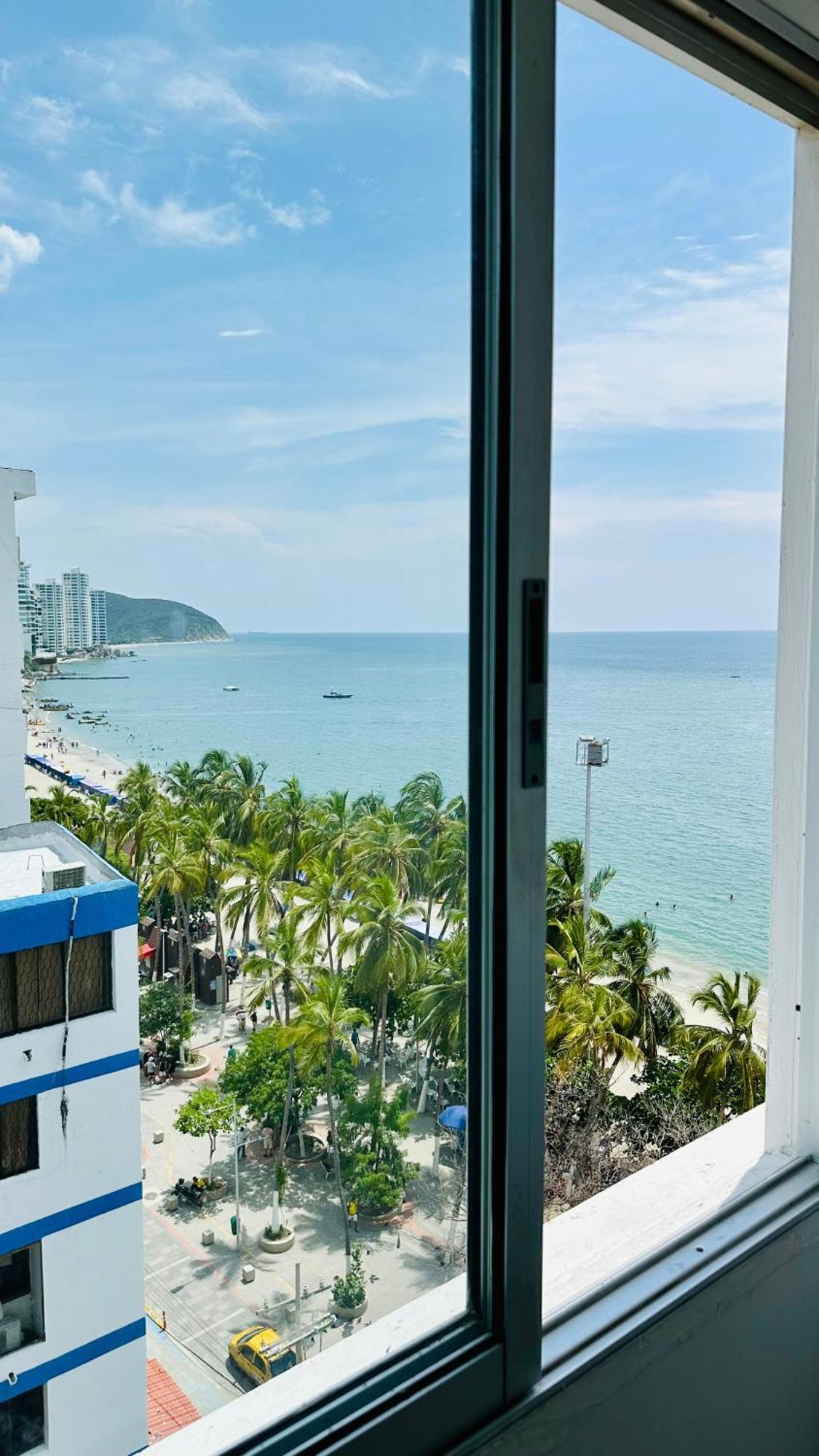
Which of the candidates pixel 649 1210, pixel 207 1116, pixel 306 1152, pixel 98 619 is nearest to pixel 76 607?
pixel 98 619

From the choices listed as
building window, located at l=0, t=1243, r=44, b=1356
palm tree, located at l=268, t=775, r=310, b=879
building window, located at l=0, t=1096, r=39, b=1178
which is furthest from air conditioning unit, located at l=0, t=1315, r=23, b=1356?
palm tree, located at l=268, t=775, r=310, b=879

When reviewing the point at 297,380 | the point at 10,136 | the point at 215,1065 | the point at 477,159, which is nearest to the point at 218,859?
the point at 215,1065

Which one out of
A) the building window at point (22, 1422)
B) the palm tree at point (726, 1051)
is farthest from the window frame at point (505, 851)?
the palm tree at point (726, 1051)

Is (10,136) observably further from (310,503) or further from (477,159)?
(477,159)

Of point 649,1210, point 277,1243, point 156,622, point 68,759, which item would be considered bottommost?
point 649,1210

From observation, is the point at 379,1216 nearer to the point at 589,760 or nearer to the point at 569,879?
the point at 569,879

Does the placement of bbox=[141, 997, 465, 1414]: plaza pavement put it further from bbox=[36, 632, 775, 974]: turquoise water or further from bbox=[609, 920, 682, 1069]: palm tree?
bbox=[609, 920, 682, 1069]: palm tree

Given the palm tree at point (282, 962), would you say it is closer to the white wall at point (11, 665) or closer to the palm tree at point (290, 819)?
the palm tree at point (290, 819)
